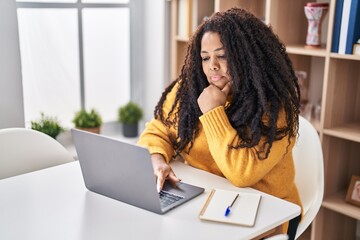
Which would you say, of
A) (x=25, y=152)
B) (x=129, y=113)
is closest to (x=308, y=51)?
(x=129, y=113)

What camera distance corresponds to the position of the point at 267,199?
4.71 feet

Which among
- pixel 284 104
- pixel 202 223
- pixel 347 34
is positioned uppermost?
pixel 347 34

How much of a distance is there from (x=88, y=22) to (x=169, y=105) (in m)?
Result: 1.07

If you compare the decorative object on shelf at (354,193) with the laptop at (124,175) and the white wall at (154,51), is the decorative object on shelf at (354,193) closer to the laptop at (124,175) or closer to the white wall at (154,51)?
the laptop at (124,175)

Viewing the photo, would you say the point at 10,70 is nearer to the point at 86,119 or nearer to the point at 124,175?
the point at 86,119

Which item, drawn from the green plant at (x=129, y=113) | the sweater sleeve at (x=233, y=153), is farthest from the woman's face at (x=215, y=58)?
the green plant at (x=129, y=113)

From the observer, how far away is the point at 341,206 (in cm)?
222

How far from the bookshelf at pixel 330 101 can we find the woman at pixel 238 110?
498 millimetres

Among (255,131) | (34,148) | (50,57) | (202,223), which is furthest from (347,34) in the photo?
(50,57)

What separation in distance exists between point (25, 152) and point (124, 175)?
0.61 metres

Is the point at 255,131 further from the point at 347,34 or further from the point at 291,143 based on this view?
the point at 347,34

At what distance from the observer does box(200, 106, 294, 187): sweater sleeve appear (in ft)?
5.04

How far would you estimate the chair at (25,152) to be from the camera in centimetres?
176

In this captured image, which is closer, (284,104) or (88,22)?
(284,104)
